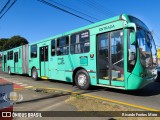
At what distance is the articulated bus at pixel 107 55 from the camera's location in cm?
783

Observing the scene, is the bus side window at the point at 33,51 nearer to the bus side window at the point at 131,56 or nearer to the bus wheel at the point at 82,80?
the bus wheel at the point at 82,80

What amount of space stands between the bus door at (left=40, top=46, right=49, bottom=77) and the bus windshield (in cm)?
721

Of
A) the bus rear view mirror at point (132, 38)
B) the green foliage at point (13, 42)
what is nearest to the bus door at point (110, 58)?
the bus rear view mirror at point (132, 38)

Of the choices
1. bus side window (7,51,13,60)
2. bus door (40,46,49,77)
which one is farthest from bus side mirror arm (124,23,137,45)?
bus side window (7,51,13,60)

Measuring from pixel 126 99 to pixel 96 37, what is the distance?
10.5 feet

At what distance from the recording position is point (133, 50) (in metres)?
7.83

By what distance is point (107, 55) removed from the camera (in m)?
8.77

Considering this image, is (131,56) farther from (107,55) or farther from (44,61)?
(44,61)

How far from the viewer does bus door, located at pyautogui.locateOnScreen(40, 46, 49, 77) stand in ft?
45.5

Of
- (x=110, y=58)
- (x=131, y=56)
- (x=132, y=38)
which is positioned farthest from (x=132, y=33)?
(x=110, y=58)

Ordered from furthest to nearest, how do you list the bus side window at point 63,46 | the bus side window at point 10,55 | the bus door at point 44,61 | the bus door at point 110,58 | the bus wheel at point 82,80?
the bus side window at point 10,55 → the bus door at point 44,61 → the bus side window at point 63,46 → the bus wheel at point 82,80 → the bus door at point 110,58

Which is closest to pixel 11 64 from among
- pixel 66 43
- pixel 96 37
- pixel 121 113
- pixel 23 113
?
pixel 66 43

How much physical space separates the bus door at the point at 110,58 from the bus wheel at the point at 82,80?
0.85 m

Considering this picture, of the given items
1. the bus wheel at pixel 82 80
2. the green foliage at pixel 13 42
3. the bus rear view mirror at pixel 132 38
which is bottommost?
the bus wheel at pixel 82 80
